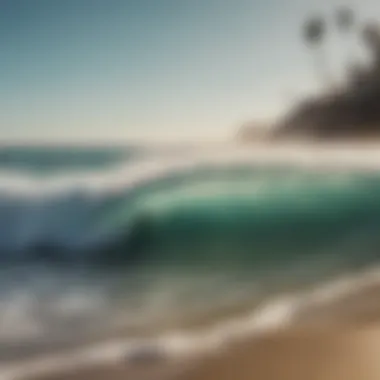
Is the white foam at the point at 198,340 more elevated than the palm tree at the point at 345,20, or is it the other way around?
the palm tree at the point at 345,20

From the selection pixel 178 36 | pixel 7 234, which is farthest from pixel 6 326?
pixel 178 36

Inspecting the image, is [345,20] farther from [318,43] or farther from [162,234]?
[162,234]

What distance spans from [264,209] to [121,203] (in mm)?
248

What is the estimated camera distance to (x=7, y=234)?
1021mm

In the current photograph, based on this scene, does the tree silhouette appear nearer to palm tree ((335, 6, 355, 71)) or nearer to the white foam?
palm tree ((335, 6, 355, 71))

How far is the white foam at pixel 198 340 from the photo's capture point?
39.1 inches

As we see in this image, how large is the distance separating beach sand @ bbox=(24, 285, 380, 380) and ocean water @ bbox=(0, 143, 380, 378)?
0.05 m

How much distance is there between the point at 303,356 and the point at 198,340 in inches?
7.1

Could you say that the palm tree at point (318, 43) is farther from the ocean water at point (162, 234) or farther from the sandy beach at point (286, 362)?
the sandy beach at point (286, 362)

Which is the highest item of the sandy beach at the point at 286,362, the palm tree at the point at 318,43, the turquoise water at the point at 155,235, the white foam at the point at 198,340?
the palm tree at the point at 318,43

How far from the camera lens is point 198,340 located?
1019 millimetres

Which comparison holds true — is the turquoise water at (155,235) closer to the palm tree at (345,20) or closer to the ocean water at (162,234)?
the ocean water at (162,234)

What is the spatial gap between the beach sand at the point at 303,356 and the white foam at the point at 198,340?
1 cm

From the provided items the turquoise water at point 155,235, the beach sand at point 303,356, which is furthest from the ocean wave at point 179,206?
the beach sand at point 303,356
